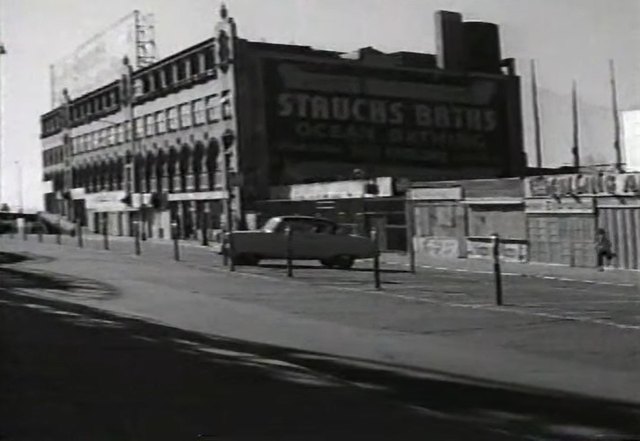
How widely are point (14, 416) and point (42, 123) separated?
192 centimetres

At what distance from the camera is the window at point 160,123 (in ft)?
70.4

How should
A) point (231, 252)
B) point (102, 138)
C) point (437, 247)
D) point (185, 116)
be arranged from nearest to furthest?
point (102, 138)
point (231, 252)
point (437, 247)
point (185, 116)

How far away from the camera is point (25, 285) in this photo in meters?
11.8

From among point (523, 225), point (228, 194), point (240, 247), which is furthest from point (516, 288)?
point (228, 194)

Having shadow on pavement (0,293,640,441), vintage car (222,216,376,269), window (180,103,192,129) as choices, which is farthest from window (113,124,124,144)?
window (180,103,192,129)

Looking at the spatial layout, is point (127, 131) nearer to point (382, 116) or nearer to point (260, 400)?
point (382, 116)

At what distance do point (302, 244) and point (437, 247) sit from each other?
6465 millimetres

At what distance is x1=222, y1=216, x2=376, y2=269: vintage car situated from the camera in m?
18.7

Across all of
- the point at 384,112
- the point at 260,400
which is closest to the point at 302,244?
the point at 384,112

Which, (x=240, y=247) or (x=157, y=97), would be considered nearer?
(x=157, y=97)

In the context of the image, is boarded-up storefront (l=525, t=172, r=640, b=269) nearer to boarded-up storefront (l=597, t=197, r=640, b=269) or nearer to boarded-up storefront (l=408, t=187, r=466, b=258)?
boarded-up storefront (l=597, t=197, r=640, b=269)

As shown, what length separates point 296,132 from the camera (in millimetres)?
28844

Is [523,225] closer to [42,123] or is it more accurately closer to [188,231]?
[188,231]

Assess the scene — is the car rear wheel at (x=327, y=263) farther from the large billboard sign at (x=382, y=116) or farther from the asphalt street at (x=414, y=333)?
the large billboard sign at (x=382, y=116)
